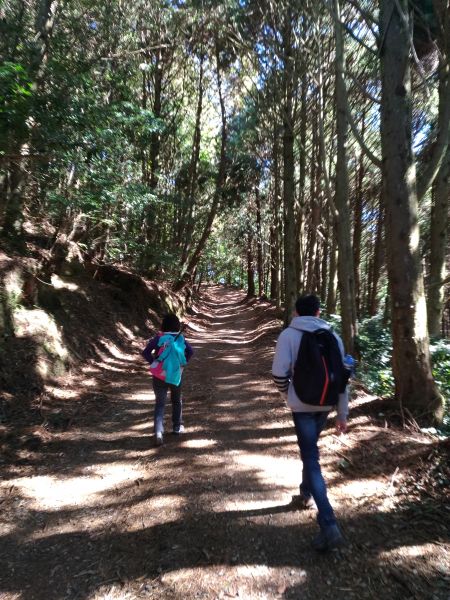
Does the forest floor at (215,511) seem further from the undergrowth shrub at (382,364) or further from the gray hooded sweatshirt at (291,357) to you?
the undergrowth shrub at (382,364)

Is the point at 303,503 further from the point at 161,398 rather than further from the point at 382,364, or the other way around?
the point at 382,364

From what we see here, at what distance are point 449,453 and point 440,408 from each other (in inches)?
48.7

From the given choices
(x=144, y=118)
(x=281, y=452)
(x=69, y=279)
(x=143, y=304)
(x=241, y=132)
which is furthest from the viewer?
(x=241, y=132)

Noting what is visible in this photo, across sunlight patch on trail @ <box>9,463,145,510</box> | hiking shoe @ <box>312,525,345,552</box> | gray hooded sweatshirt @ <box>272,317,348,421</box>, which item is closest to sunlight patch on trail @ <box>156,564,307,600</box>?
hiking shoe @ <box>312,525,345,552</box>

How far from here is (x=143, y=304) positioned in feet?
47.9

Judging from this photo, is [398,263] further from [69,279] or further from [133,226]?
[133,226]

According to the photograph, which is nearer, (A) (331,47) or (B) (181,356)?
(B) (181,356)

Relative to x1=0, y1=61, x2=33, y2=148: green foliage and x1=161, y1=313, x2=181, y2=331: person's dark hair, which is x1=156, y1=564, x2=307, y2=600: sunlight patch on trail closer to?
x1=161, y1=313, x2=181, y2=331: person's dark hair

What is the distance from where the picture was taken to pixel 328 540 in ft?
10.00

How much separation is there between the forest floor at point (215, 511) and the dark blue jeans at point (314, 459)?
337mm

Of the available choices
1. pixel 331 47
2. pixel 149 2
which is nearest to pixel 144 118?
pixel 149 2

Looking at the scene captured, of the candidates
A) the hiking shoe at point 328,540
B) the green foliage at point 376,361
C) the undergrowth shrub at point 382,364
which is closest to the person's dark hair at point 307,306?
the hiking shoe at point 328,540

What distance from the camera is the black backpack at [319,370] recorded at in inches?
121

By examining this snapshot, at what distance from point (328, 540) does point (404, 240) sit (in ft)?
12.3
